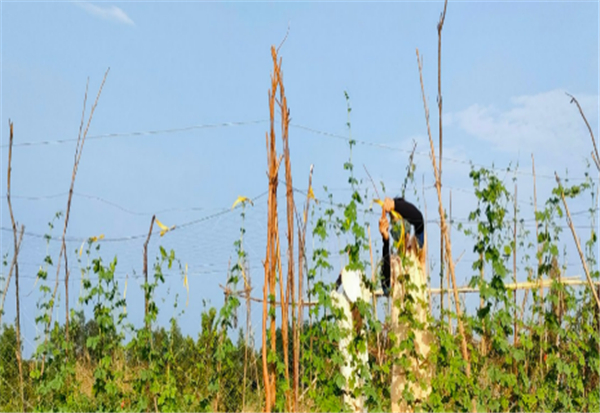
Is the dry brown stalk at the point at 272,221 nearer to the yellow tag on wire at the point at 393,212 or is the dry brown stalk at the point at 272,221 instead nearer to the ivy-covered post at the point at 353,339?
the ivy-covered post at the point at 353,339

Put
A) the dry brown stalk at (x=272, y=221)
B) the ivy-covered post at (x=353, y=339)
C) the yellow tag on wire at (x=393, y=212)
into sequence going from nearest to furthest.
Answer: the dry brown stalk at (x=272, y=221) → the ivy-covered post at (x=353, y=339) → the yellow tag on wire at (x=393, y=212)

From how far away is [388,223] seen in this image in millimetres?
3938

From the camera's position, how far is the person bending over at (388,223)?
3.93 metres

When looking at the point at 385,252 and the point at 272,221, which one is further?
the point at 385,252

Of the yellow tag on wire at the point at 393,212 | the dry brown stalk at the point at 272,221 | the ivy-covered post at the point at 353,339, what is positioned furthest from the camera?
the yellow tag on wire at the point at 393,212

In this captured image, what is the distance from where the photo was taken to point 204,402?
13.3 feet

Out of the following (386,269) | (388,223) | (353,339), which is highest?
(388,223)

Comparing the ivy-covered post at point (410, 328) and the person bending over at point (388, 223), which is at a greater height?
the person bending over at point (388, 223)

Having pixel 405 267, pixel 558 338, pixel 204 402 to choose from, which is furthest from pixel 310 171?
pixel 558 338

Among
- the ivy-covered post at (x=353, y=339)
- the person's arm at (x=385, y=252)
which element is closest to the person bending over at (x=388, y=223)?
the person's arm at (x=385, y=252)

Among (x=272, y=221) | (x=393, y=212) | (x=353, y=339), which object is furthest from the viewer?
(x=393, y=212)

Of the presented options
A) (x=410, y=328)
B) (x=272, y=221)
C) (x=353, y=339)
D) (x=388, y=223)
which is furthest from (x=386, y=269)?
(x=272, y=221)

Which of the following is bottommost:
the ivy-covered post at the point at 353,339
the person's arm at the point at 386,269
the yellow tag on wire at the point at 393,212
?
the ivy-covered post at the point at 353,339

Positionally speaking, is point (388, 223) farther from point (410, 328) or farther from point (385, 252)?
point (410, 328)
